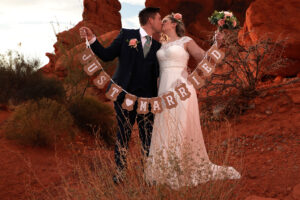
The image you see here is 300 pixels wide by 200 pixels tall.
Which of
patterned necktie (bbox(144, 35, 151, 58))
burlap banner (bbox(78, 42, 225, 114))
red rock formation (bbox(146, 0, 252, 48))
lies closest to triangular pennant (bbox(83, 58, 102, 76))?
burlap banner (bbox(78, 42, 225, 114))

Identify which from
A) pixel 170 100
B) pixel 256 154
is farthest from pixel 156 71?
pixel 256 154

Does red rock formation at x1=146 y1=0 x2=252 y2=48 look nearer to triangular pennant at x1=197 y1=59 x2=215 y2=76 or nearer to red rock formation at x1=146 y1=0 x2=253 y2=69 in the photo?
red rock formation at x1=146 y1=0 x2=253 y2=69

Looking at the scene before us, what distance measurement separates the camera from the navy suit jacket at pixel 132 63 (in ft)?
14.5

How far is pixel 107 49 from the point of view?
14.6 feet

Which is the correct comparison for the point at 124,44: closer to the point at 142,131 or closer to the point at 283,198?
the point at 142,131

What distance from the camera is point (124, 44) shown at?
450 centimetres

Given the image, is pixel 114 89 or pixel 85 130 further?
pixel 85 130

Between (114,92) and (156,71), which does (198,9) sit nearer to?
(156,71)

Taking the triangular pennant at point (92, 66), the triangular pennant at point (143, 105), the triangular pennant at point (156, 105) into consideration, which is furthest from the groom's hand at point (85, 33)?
the triangular pennant at point (156, 105)

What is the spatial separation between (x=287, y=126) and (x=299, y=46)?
12.1ft

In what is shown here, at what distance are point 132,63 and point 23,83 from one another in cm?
837

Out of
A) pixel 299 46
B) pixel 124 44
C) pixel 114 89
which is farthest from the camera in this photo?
pixel 299 46

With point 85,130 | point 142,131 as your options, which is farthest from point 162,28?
point 85,130

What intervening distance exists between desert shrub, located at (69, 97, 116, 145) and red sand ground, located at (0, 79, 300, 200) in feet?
5.29
